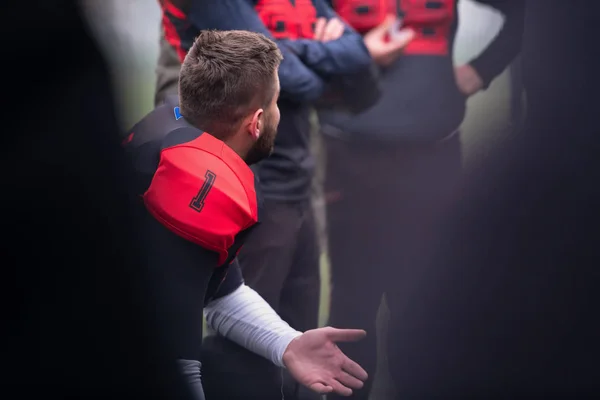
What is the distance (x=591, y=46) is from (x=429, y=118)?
13.0 inches

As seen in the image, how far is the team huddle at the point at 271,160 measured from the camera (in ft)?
2.83

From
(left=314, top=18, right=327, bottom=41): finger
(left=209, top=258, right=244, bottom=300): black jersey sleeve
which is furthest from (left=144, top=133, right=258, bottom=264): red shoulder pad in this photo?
(left=314, top=18, right=327, bottom=41): finger

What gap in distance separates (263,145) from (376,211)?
0.46 m

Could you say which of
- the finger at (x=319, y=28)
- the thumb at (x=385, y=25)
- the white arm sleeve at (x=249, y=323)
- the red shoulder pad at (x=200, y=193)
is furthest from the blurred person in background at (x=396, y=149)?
the red shoulder pad at (x=200, y=193)

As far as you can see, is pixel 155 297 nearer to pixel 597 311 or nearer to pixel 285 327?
pixel 285 327

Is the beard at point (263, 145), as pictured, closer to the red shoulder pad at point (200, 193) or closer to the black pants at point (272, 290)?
the red shoulder pad at point (200, 193)

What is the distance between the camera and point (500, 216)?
134 centimetres

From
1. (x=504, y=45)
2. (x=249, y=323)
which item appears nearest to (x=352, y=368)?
(x=249, y=323)

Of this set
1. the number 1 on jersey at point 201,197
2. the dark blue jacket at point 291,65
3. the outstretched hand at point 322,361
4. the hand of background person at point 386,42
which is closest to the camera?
the number 1 on jersey at point 201,197

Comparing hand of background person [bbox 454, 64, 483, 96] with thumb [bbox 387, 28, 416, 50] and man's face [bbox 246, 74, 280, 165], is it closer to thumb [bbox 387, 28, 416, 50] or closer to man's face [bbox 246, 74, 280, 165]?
thumb [bbox 387, 28, 416, 50]

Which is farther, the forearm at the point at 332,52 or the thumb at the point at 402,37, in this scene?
the thumb at the point at 402,37

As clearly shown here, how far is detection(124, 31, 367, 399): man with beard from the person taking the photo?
845 millimetres

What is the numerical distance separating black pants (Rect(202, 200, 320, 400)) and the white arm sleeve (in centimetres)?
7

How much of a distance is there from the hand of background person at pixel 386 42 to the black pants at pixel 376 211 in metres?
0.16
